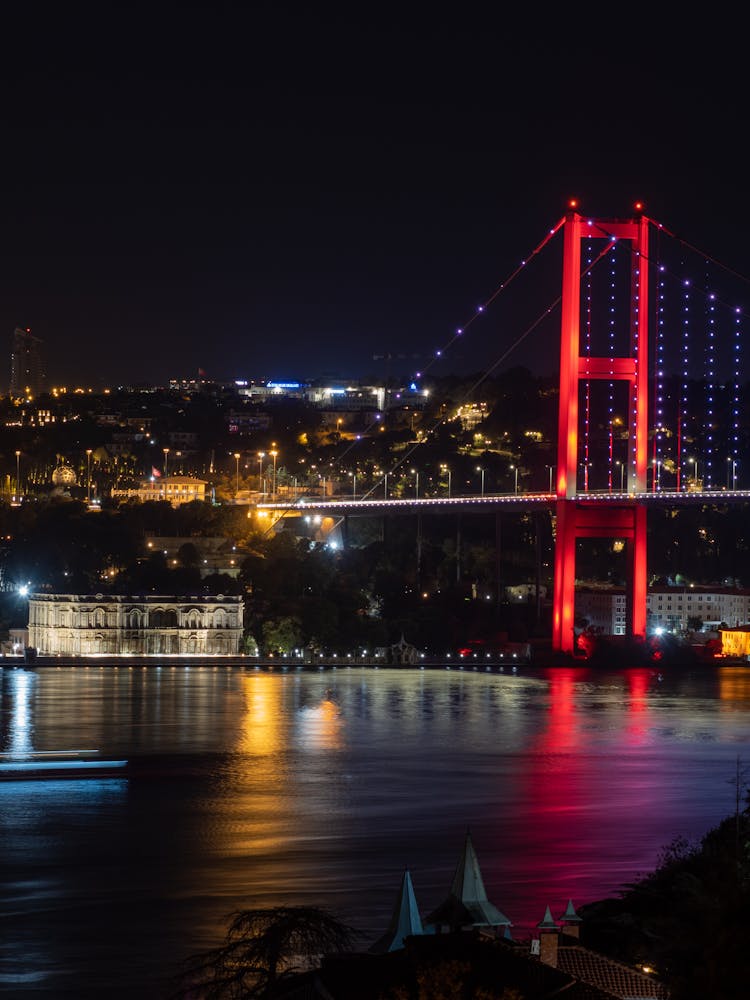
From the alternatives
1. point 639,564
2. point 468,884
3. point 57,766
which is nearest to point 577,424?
point 639,564

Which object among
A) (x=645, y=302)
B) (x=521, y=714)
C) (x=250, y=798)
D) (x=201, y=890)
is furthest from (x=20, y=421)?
(x=201, y=890)

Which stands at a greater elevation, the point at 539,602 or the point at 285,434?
the point at 285,434

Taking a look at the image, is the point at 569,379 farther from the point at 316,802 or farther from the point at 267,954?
the point at 267,954

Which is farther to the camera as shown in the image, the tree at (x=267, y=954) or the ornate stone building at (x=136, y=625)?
the ornate stone building at (x=136, y=625)

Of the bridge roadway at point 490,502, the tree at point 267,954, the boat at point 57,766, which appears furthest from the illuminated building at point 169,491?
the tree at point 267,954

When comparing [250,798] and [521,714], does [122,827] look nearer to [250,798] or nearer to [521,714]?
[250,798]

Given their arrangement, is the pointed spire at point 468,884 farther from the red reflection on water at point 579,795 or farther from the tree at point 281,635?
the tree at point 281,635

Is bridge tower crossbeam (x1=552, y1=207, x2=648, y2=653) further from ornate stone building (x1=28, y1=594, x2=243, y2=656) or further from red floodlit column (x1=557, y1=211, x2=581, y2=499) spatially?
ornate stone building (x1=28, y1=594, x2=243, y2=656)
